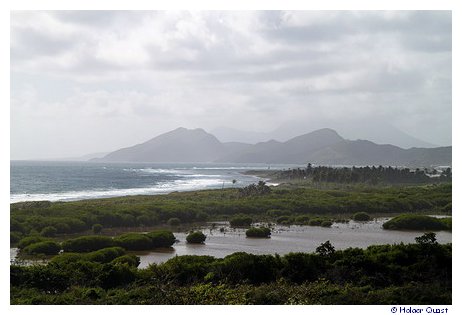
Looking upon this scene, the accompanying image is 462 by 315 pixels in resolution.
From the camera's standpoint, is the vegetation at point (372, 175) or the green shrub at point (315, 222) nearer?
the green shrub at point (315, 222)

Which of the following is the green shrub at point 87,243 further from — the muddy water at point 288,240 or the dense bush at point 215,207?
the muddy water at point 288,240

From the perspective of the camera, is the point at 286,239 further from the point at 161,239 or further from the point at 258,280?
the point at 258,280

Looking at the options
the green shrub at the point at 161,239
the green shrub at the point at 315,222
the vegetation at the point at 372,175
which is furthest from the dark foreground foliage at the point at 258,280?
the vegetation at the point at 372,175

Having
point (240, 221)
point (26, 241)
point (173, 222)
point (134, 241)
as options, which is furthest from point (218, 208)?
point (26, 241)

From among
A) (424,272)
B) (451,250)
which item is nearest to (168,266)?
(424,272)

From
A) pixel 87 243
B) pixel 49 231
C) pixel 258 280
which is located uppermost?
pixel 49 231
